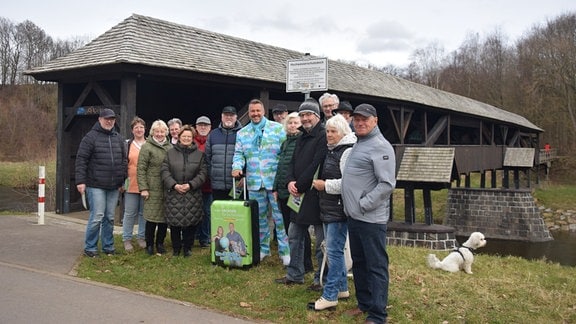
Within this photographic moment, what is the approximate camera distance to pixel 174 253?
21.9ft

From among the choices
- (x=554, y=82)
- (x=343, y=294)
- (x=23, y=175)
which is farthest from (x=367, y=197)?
(x=554, y=82)

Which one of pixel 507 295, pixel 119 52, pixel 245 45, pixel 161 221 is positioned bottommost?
pixel 507 295

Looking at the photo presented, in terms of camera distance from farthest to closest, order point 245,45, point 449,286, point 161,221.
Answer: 1. point 245,45
2. point 161,221
3. point 449,286

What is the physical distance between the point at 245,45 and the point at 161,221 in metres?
8.20

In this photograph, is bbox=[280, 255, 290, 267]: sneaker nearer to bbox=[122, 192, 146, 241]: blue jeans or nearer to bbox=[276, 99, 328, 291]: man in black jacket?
bbox=[276, 99, 328, 291]: man in black jacket

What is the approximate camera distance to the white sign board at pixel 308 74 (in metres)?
6.88

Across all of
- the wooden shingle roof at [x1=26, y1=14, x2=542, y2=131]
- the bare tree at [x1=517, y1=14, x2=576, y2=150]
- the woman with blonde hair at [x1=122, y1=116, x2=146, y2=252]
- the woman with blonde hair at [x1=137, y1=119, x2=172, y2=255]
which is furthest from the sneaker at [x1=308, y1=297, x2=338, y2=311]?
the bare tree at [x1=517, y1=14, x2=576, y2=150]

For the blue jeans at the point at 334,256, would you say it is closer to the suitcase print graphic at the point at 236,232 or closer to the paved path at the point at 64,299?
the paved path at the point at 64,299

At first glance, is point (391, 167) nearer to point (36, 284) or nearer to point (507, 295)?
point (507, 295)

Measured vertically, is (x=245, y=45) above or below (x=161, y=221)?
above

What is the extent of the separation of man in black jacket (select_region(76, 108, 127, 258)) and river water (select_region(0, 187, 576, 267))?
1126 centimetres

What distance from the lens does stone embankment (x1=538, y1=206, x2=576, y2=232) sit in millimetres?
28406

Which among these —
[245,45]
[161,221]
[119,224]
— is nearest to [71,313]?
[161,221]

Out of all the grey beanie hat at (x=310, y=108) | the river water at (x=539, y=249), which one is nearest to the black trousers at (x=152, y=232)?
the grey beanie hat at (x=310, y=108)
